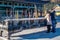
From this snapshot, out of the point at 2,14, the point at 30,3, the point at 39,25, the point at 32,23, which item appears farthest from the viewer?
the point at 30,3

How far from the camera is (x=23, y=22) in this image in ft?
45.8

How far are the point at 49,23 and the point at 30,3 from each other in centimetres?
2328

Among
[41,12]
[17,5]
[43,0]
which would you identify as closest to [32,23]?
[17,5]

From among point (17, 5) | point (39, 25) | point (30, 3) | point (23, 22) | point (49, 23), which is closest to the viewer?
point (49, 23)

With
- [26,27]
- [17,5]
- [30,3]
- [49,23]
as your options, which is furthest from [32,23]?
[30,3]

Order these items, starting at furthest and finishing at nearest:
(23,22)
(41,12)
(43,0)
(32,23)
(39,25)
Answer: (43,0) < (41,12) < (39,25) < (32,23) < (23,22)

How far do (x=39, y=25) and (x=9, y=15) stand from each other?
14649 mm

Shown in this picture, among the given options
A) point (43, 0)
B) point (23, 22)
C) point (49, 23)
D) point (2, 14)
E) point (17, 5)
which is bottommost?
point (49, 23)

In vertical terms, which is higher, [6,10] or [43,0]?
[43,0]

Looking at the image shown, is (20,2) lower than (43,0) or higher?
lower

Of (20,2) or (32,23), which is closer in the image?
(32,23)

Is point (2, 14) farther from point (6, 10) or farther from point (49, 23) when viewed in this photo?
point (49, 23)

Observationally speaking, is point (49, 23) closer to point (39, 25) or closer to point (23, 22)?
point (23, 22)

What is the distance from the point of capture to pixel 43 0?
42.3 m
